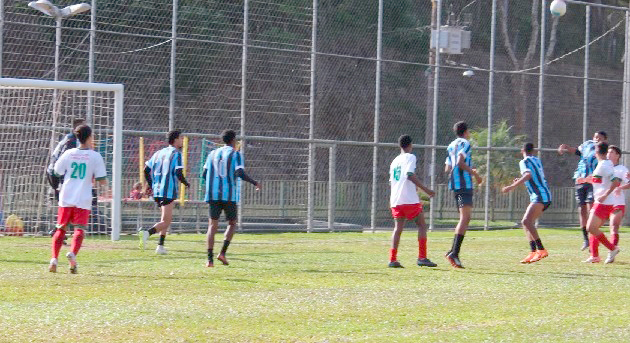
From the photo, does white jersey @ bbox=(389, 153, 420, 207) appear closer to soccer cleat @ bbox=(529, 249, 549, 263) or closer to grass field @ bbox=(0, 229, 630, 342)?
grass field @ bbox=(0, 229, 630, 342)

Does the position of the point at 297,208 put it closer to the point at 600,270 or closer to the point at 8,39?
the point at 8,39

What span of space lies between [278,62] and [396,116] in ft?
15.0

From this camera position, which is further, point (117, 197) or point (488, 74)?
point (488, 74)

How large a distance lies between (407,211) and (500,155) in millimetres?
17978

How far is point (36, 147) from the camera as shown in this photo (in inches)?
784

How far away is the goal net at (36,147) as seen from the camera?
19.3m

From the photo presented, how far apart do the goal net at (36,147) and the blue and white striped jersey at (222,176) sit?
4378 mm

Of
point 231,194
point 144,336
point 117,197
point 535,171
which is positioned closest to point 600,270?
point 535,171

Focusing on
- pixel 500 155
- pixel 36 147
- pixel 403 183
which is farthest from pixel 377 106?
pixel 403 183

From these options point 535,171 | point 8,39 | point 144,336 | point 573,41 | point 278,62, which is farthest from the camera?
point 573,41

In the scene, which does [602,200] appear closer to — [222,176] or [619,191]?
[619,191]

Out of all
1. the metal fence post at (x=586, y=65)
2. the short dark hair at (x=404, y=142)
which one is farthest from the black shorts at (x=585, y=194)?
the metal fence post at (x=586, y=65)

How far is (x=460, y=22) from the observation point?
93.7 ft

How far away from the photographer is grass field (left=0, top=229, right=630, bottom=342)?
28.6 feet
